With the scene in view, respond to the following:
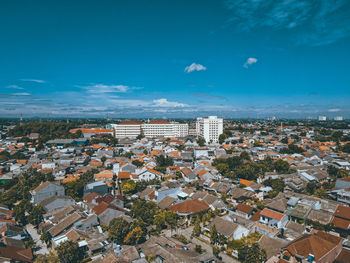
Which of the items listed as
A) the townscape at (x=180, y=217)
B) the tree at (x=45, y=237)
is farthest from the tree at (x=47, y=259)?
the tree at (x=45, y=237)

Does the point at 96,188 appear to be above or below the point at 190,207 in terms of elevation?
above

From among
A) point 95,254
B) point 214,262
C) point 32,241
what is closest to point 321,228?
point 214,262

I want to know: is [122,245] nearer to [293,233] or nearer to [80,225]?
[80,225]

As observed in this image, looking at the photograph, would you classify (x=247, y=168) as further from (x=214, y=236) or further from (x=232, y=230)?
(x=214, y=236)

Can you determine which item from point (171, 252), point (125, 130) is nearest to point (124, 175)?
point (171, 252)

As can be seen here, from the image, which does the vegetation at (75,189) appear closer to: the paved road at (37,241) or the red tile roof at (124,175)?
the red tile roof at (124,175)
